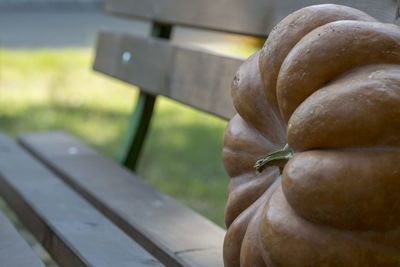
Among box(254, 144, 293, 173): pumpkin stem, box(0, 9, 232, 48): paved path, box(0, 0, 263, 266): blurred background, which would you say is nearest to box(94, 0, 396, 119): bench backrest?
box(254, 144, 293, 173): pumpkin stem

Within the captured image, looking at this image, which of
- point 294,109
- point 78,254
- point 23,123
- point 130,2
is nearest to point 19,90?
point 23,123

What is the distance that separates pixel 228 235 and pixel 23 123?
335 centimetres

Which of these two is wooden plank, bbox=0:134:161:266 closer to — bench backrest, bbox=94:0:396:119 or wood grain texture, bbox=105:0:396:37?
bench backrest, bbox=94:0:396:119

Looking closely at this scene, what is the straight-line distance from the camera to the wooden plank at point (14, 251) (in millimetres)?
1329

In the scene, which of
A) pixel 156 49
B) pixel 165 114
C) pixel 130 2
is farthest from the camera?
pixel 165 114

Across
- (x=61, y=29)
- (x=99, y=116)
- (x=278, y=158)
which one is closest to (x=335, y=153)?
(x=278, y=158)

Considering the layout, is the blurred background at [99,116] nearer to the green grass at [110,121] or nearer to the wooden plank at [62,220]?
the green grass at [110,121]

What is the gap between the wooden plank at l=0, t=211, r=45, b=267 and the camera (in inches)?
52.3

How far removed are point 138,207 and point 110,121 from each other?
2.84 metres

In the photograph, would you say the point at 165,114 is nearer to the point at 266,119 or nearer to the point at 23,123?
the point at 23,123

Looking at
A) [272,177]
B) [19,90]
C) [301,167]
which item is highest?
[301,167]

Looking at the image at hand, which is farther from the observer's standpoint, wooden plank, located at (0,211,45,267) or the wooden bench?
the wooden bench

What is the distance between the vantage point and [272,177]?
1.22 m

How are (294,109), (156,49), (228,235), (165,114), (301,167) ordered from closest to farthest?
1. (301,167)
2. (294,109)
3. (228,235)
4. (156,49)
5. (165,114)
